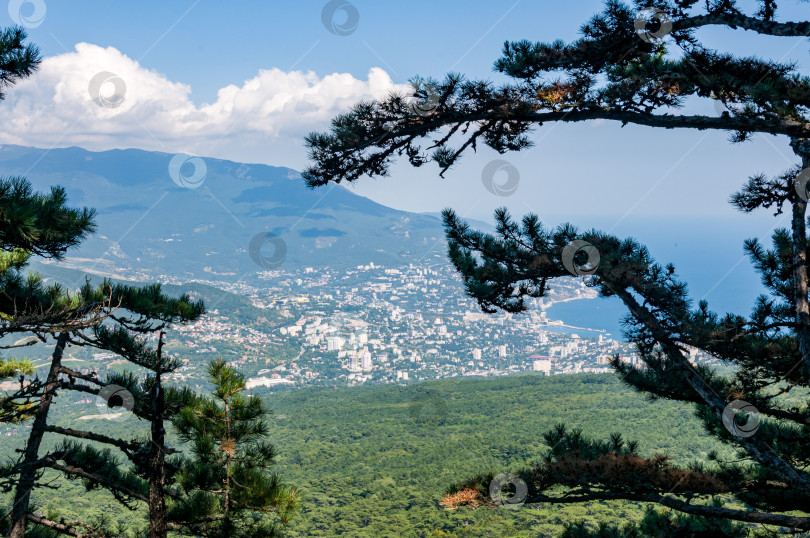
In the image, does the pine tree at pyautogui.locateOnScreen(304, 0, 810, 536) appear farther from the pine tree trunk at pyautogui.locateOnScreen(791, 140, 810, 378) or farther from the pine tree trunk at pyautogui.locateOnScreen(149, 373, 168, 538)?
the pine tree trunk at pyautogui.locateOnScreen(149, 373, 168, 538)

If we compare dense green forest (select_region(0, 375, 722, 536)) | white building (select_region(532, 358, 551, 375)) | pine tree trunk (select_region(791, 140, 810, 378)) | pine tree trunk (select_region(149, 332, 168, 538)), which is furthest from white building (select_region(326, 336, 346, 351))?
pine tree trunk (select_region(791, 140, 810, 378))

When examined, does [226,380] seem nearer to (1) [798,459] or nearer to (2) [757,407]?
(2) [757,407]

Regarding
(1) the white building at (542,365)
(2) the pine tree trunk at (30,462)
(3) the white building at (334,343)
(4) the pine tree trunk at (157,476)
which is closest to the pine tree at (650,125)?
(4) the pine tree trunk at (157,476)

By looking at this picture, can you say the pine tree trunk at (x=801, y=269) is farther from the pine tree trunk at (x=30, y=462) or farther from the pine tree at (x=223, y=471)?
the pine tree trunk at (x=30, y=462)

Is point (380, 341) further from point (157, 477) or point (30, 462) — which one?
point (157, 477)

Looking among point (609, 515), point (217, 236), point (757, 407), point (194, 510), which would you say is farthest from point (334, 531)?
point (217, 236)

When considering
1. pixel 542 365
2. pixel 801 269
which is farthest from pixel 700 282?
pixel 801 269
